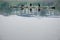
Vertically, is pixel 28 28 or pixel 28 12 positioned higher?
pixel 28 12

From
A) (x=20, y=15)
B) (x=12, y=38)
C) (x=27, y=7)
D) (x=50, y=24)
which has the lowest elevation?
(x=12, y=38)

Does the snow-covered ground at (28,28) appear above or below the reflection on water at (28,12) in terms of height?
below

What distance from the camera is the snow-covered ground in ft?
4.61

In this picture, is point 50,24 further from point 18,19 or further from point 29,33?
point 18,19

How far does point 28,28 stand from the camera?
1.43 meters

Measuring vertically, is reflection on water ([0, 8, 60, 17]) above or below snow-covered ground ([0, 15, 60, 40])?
above

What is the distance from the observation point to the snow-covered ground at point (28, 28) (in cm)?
140

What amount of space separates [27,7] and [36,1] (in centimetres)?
15

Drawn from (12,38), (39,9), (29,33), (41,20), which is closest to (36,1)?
(39,9)

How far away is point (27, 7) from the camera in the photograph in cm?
142

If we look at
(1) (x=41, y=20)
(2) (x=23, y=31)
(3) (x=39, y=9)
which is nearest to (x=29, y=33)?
(2) (x=23, y=31)

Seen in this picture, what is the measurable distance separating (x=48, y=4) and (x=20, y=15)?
1.33ft

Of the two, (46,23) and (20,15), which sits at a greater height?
(20,15)

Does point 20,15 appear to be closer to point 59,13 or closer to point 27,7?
point 27,7
